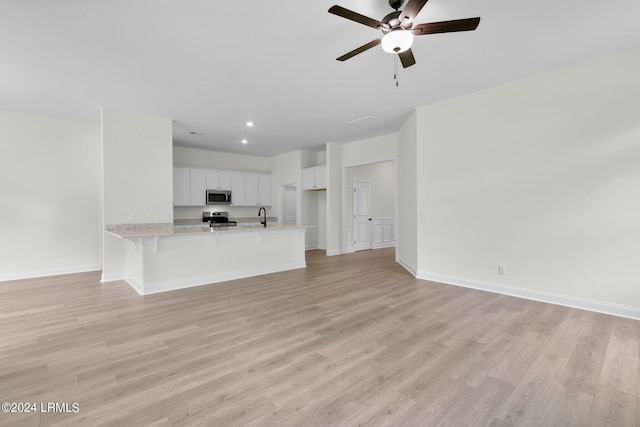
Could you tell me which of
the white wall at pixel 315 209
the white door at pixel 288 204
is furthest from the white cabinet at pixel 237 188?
the white wall at pixel 315 209

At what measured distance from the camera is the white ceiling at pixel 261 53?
2406 mm

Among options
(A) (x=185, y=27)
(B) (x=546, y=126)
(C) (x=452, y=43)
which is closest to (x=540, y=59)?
(B) (x=546, y=126)

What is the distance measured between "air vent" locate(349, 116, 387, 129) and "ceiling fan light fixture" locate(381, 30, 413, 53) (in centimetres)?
288

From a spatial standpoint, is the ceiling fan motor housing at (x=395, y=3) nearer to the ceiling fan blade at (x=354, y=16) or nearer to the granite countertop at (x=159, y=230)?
the ceiling fan blade at (x=354, y=16)

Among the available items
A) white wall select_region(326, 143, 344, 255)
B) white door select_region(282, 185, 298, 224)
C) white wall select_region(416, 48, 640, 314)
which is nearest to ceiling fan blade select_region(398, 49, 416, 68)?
white wall select_region(416, 48, 640, 314)

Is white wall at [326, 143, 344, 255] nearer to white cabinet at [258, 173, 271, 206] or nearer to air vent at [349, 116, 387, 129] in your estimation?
air vent at [349, 116, 387, 129]

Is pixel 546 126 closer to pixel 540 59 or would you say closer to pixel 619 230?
pixel 540 59

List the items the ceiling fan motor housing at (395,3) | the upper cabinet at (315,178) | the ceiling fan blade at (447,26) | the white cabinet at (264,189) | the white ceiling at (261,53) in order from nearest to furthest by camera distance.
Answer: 1. the ceiling fan blade at (447,26)
2. the ceiling fan motor housing at (395,3)
3. the white ceiling at (261,53)
4. the upper cabinet at (315,178)
5. the white cabinet at (264,189)

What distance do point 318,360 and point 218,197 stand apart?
603 centimetres

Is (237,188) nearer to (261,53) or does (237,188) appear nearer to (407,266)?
(407,266)

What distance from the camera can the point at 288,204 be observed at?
8.81 metres

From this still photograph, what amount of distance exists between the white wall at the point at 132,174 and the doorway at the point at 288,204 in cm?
376

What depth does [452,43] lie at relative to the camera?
289 centimetres

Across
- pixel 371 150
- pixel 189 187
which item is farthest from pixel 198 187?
pixel 371 150
